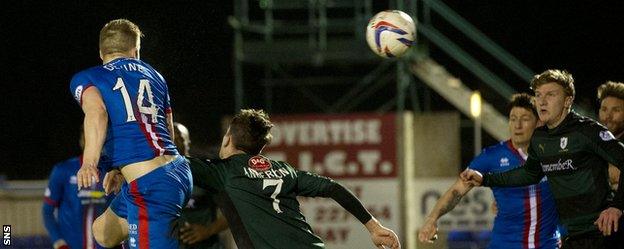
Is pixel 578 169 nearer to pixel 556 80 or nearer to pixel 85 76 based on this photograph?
pixel 556 80

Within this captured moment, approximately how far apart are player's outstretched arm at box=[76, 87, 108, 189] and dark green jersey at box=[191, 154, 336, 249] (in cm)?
67

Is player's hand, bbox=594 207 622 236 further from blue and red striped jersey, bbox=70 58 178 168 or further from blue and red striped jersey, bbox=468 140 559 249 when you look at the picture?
blue and red striped jersey, bbox=70 58 178 168

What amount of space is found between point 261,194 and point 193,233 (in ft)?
6.46

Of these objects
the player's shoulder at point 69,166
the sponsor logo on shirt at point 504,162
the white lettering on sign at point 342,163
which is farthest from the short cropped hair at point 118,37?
the white lettering on sign at point 342,163

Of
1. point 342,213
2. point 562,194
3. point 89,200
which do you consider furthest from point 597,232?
point 342,213

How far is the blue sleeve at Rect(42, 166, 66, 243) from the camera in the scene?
31.7ft

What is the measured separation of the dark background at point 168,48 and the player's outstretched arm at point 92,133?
40.3 ft

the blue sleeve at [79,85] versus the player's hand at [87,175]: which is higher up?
the blue sleeve at [79,85]

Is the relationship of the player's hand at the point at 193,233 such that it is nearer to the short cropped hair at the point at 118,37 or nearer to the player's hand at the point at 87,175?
the short cropped hair at the point at 118,37

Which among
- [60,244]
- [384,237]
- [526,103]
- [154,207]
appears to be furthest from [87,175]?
[526,103]

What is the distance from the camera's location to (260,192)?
6.71m

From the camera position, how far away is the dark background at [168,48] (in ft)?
65.0

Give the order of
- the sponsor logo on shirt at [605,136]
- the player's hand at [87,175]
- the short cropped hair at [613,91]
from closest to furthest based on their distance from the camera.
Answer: the player's hand at [87,175] → the sponsor logo on shirt at [605,136] → the short cropped hair at [613,91]

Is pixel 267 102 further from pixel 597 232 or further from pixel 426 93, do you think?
pixel 597 232
